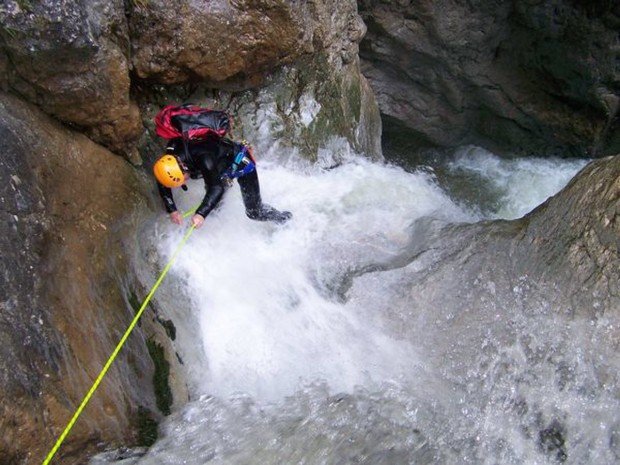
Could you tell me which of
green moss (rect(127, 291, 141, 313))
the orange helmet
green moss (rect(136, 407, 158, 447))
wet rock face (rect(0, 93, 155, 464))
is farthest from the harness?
green moss (rect(136, 407, 158, 447))

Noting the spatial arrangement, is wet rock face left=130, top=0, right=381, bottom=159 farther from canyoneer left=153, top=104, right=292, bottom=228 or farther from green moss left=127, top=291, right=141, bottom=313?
green moss left=127, top=291, right=141, bottom=313

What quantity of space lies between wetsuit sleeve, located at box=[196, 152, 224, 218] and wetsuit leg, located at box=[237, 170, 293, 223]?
0.41 meters

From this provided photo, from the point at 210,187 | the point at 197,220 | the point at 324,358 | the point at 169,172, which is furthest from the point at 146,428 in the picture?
→ the point at 210,187

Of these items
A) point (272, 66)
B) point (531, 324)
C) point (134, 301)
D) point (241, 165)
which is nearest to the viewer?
point (531, 324)

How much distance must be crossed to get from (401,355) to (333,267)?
1203 millimetres

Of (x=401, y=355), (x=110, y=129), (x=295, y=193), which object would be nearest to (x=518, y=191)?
(x=295, y=193)

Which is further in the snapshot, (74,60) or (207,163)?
(207,163)

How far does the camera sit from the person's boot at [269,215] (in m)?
5.36

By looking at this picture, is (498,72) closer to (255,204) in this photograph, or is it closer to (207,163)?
(255,204)

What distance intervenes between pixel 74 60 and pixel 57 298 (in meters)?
1.83

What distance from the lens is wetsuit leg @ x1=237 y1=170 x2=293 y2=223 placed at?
512 cm

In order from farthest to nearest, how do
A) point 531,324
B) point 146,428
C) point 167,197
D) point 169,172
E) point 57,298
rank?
point 167,197, point 169,172, point 531,324, point 146,428, point 57,298

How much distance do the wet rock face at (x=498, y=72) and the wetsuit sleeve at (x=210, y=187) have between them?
16.6 ft

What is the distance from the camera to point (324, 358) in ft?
14.6
